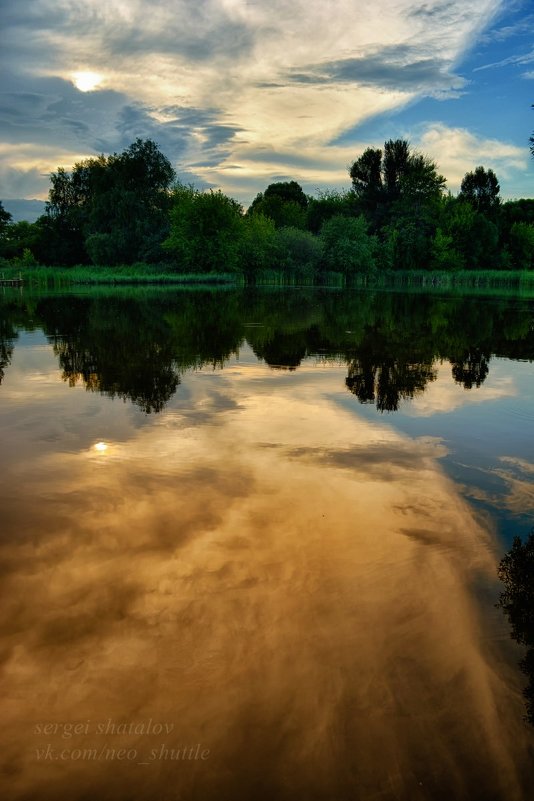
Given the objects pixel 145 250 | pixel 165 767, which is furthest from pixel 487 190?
pixel 165 767

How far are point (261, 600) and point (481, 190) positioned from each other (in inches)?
5596

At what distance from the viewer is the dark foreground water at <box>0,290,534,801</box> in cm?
386

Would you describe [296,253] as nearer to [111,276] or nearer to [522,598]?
[111,276]

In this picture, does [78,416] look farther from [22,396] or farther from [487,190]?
[487,190]

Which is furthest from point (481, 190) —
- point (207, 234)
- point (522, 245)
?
point (207, 234)

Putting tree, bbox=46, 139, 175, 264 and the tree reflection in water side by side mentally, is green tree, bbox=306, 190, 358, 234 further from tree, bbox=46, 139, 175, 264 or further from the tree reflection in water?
the tree reflection in water

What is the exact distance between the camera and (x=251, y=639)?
4988 mm

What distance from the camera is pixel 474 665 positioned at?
15.6 ft

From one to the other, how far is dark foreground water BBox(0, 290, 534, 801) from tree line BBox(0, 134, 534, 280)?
78.6 meters

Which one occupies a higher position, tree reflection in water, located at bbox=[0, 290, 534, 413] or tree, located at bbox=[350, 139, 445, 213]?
tree, located at bbox=[350, 139, 445, 213]

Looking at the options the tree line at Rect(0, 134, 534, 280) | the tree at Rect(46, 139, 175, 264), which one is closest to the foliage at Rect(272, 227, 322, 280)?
the tree line at Rect(0, 134, 534, 280)

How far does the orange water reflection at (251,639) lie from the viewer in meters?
3.81

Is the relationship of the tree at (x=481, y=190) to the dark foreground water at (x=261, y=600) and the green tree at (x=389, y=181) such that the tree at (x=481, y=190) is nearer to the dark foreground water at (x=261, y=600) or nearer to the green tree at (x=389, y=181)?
the green tree at (x=389, y=181)

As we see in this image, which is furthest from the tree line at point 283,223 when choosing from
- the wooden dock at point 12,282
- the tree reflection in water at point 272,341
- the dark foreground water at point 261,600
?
the dark foreground water at point 261,600
